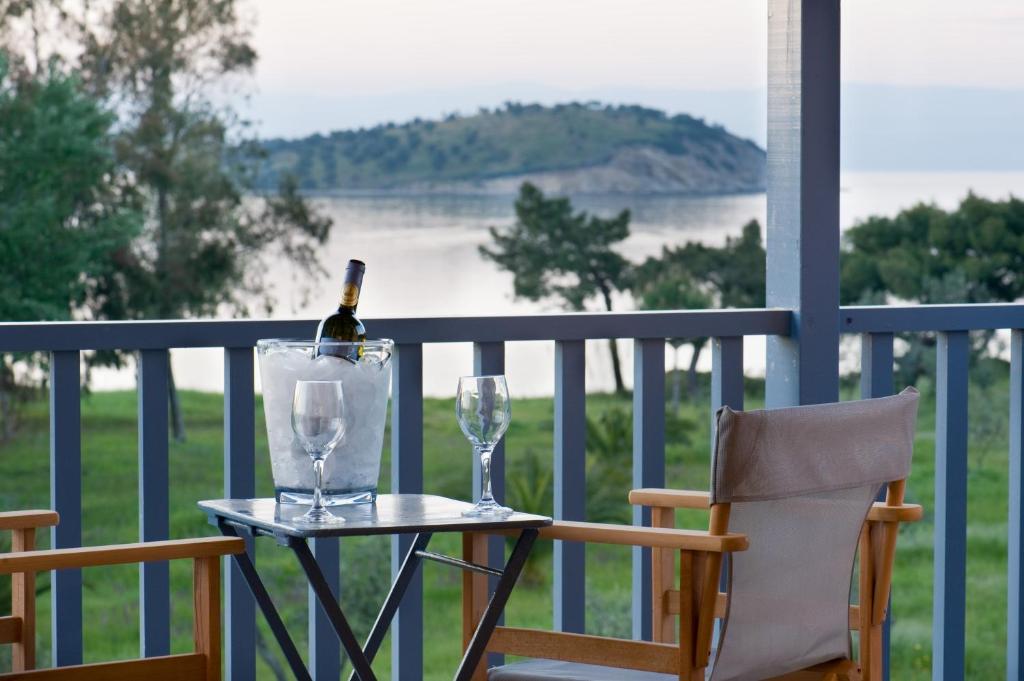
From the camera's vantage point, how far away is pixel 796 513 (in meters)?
2.20

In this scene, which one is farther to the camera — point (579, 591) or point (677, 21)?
point (677, 21)

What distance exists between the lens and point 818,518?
87.6 inches

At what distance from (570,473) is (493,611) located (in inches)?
33.0

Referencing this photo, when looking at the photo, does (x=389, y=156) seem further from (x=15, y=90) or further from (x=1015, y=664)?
(x=1015, y=664)

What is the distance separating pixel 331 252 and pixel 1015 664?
11267 millimetres

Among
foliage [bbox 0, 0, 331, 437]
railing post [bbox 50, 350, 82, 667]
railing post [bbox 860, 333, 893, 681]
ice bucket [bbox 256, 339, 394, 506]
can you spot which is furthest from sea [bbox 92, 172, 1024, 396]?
ice bucket [bbox 256, 339, 394, 506]

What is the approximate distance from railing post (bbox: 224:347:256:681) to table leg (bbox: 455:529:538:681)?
680 millimetres

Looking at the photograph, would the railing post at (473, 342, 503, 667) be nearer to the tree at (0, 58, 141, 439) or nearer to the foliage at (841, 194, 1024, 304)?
the foliage at (841, 194, 1024, 304)

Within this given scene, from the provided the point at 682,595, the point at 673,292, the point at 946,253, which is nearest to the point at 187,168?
the point at 673,292

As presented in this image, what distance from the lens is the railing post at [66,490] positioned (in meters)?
2.54

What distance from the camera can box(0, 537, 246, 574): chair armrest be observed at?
191cm

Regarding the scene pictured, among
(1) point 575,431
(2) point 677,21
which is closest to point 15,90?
(2) point 677,21

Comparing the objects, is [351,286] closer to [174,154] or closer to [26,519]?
[26,519]

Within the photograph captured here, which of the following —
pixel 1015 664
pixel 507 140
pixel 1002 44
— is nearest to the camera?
pixel 1015 664
